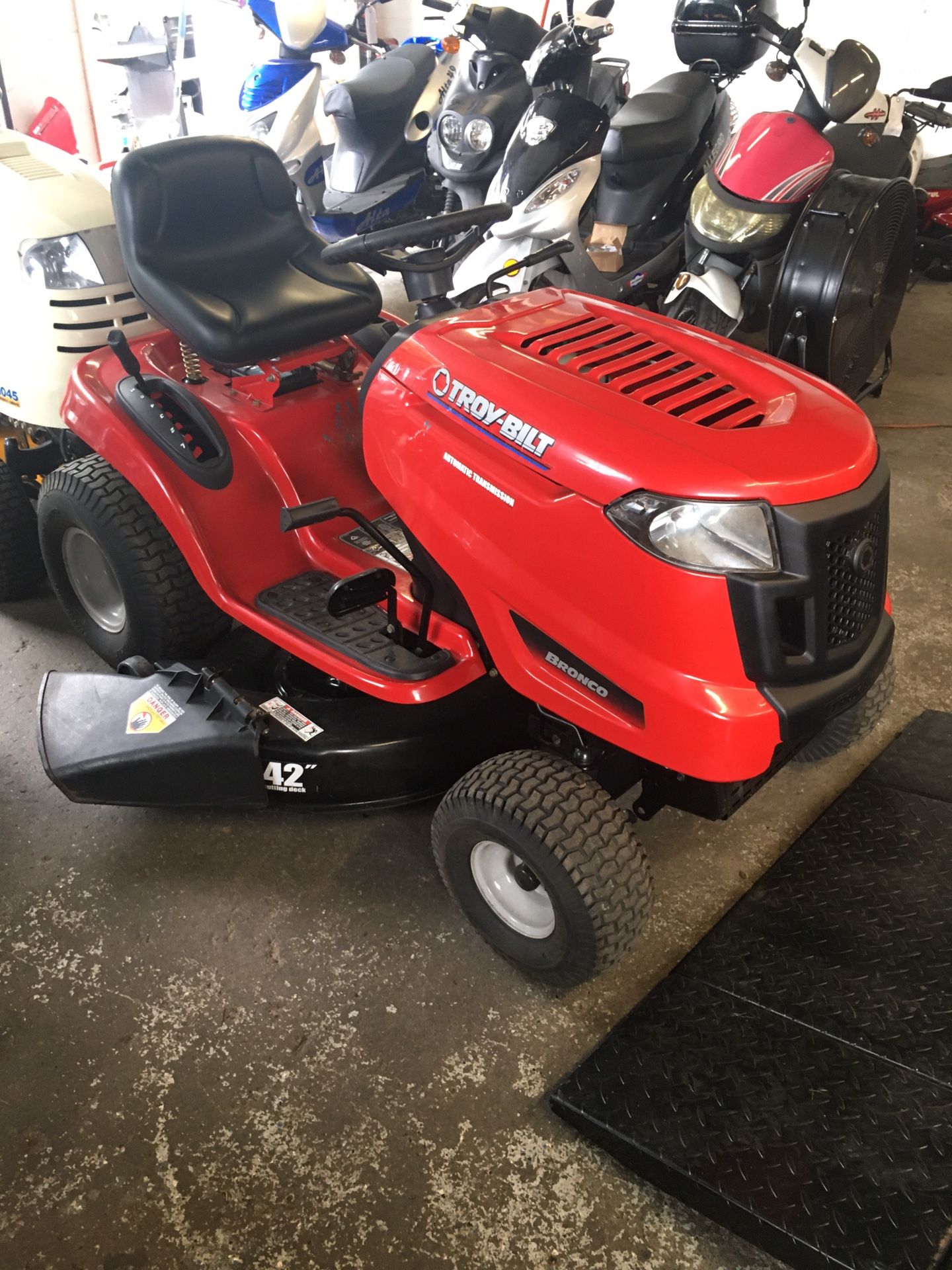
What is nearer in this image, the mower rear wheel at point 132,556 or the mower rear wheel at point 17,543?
the mower rear wheel at point 132,556

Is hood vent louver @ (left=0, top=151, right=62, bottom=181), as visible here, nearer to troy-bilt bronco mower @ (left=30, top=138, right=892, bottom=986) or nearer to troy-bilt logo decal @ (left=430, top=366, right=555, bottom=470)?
troy-bilt bronco mower @ (left=30, top=138, right=892, bottom=986)

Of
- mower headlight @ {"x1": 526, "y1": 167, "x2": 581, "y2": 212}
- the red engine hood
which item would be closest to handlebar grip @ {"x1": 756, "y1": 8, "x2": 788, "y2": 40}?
mower headlight @ {"x1": 526, "y1": 167, "x2": 581, "y2": 212}

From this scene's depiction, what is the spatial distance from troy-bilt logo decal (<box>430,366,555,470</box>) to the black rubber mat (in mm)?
867

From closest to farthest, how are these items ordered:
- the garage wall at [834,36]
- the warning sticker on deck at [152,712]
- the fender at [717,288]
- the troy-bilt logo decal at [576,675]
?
1. the troy-bilt logo decal at [576,675]
2. the warning sticker on deck at [152,712]
3. the fender at [717,288]
4. the garage wall at [834,36]

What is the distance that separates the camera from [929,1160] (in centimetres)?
139

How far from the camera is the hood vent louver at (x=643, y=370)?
1.53 m

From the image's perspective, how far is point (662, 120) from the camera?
3.93 metres

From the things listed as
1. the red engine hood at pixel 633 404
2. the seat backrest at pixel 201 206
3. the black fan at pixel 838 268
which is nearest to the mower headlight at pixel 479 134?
the black fan at pixel 838 268

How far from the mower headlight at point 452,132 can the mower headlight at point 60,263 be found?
2.68 m

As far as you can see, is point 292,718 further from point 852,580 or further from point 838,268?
point 838,268

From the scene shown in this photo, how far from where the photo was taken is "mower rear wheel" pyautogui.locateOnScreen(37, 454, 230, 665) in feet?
7.14

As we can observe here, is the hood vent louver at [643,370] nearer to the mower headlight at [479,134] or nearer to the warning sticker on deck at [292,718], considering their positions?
the warning sticker on deck at [292,718]

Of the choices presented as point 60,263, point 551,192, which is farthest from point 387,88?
point 60,263

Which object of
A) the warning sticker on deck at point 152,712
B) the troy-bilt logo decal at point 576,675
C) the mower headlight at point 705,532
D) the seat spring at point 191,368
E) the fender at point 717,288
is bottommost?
the warning sticker on deck at point 152,712
